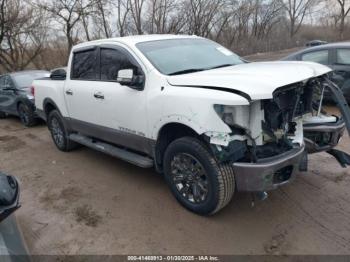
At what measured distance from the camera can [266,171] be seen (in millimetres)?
2998

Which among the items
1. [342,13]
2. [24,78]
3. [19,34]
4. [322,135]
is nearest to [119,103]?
[322,135]

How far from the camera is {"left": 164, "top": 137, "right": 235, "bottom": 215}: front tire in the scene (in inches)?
126

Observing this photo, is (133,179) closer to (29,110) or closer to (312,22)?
(29,110)

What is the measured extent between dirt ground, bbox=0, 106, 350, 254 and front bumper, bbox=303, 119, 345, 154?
1.94ft

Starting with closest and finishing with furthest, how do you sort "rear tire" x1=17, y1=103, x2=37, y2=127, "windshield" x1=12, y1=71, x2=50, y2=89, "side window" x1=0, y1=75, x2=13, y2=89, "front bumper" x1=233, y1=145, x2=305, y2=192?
"front bumper" x1=233, y1=145, x2=305, y2=192 → "rear tire" x1=17, y1=103, x2=37, y2=127 → "windshield" x1=12, y1=71, x2=50, y2=89 → "side window" x1=0, y1=75, x2=13, y2=89

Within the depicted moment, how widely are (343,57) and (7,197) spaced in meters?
7.13

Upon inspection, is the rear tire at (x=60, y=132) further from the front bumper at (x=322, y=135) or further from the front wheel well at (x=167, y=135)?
the front bumper at (x=322, y=135)

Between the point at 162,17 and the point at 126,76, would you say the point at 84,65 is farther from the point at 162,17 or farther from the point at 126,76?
the point at 162,17

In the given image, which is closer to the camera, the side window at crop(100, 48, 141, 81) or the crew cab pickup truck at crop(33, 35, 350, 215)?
the crew cab pickup truck at crop(33, 35, 350, 215)

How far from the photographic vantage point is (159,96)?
11.8 ft

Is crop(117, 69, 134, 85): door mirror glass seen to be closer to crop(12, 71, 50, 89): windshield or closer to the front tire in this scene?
the front tire

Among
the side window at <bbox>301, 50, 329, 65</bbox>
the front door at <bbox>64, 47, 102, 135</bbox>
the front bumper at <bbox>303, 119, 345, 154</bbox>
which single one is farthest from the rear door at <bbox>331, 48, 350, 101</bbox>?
the front door at <bbox>64, 47, 102, 135</bbox>

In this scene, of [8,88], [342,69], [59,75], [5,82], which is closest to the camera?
[59,75]

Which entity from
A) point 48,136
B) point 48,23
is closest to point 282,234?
point 48,136
